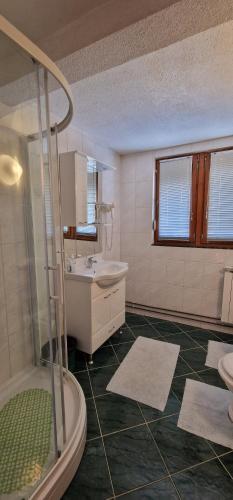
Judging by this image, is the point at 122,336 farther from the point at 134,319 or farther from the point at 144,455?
the point at 144,455

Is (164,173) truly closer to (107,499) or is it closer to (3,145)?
(3,145)

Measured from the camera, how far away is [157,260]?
3113 mm

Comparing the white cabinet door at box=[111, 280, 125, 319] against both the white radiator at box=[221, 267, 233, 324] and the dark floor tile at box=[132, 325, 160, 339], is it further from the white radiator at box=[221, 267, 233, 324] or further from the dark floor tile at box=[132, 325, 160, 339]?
the white radiator at box=[221, 267, 233, 324]

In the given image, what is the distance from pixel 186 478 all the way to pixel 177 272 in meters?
2.08

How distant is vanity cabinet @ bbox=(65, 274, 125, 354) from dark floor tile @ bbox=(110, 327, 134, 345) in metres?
0.33

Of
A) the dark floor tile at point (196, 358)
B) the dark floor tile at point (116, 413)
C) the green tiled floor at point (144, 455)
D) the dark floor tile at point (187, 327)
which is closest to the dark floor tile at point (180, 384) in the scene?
the green tiled floor at point (144, 455)

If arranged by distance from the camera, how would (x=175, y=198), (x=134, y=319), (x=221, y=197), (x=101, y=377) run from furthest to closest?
(x=134, y=319) < (x=175, y=198) < (x=221, y=197) < (x=101, y=377)

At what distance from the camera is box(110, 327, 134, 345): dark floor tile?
2.53 metres

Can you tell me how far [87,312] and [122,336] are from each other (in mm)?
836

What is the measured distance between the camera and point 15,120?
1.54 meters

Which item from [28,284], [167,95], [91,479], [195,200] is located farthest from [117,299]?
[167,95]

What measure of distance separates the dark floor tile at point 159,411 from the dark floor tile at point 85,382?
0.42 metres

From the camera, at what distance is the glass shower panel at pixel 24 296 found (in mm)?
1107

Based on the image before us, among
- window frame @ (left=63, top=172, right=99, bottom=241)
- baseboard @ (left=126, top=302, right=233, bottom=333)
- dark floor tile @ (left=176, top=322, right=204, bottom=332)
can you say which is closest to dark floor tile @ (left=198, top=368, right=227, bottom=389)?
dark floor tile @ (left=176, top=322, right=204, bottom=332)
